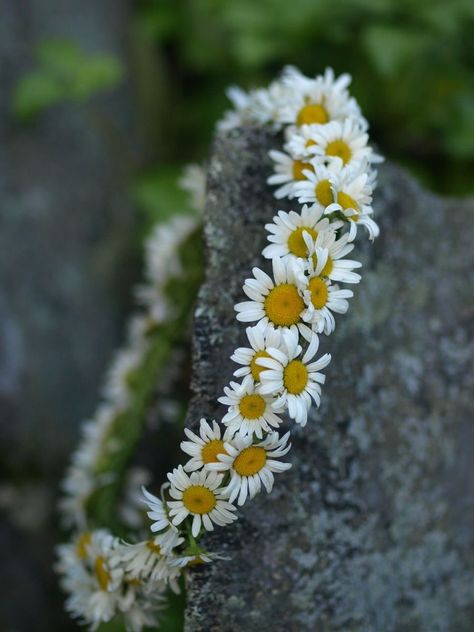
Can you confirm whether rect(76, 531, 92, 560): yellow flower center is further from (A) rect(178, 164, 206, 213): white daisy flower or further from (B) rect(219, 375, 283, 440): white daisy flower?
(A) rect(178, 164, 206, 213): white daisy flower

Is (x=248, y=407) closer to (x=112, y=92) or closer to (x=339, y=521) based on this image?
(x=339, y=521)

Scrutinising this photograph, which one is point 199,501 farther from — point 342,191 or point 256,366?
point 342,191

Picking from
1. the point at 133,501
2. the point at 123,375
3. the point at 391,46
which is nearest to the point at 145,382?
the point at 123,375

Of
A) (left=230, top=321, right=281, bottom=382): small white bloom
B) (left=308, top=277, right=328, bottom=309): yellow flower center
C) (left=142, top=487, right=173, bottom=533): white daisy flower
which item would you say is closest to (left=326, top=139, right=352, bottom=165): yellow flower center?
(left=308, top=277, right=328, bottom=309): yellow flower center

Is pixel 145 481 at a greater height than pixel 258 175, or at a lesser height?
lesser

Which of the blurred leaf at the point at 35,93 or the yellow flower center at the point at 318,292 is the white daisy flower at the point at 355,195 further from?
the blurred leaf at the point at 35,93

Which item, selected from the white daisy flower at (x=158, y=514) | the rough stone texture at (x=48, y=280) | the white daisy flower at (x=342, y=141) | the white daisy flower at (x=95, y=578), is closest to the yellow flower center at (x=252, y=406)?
the white daisy flower at (x=158, y=514)

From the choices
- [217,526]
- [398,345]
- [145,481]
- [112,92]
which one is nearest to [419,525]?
[398,345]

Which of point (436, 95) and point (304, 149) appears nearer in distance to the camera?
point (304, 149)
